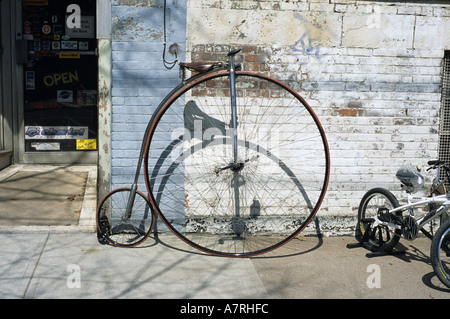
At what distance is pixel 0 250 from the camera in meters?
4.06

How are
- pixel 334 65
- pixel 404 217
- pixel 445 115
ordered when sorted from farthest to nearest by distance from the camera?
1. pixel 445 115
2. pixel 334 65
3. pixel 404 217

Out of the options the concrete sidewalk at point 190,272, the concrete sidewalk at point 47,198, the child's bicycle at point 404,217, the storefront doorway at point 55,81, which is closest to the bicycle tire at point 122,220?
the concrete sidewalk at point 190,272

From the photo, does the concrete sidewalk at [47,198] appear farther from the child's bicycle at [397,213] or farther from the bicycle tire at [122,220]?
the child's bicycle at [397,213]

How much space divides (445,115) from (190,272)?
307 centimetres

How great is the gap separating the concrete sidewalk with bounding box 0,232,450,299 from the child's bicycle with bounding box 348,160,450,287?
0.14 meters

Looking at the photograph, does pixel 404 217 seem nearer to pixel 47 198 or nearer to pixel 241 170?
pixel 241 170

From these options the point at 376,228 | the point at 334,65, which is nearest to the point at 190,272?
the point at 376,228

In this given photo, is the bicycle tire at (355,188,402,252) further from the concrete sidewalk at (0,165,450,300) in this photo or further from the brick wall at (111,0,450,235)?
the brick wall at (111,0,450,235)

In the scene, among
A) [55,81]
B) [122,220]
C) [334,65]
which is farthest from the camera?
[55,81]

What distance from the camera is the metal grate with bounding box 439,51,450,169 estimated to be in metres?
4.99

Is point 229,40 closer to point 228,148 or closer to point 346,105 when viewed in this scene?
point 228,148

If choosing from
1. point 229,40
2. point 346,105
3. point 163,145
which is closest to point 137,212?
point 163,145

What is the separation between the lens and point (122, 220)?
443 cm

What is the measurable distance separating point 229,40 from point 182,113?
797mm
